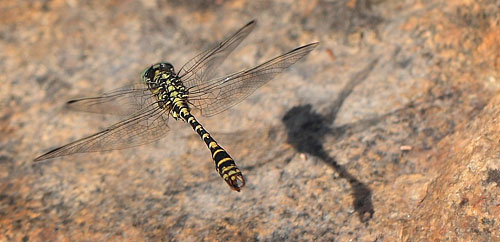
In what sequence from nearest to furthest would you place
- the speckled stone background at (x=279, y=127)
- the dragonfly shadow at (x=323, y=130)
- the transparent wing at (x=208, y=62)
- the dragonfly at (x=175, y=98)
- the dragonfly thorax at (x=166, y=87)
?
1. the speckled stone background at (x=279, y=127)
2. the dragonfly shadow at (x=323, y=130)
3. the dragonfly at (x=175, y=98)
4. the dragonfly thorax at (x=166, y=87)
5. the transparent wing at (x=208, y=62)

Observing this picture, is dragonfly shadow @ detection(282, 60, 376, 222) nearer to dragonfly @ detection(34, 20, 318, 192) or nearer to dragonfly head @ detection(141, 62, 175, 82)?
dragonfly @ detection(34, 20, 318, 192)

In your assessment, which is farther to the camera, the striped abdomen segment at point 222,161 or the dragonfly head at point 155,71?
the dragonfly head at point 155,71

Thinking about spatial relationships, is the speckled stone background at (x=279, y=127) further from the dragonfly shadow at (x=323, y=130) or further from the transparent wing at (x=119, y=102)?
the transparent wing at (x=119, y=102)

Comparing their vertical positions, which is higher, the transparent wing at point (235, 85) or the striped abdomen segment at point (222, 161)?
the transparent wing at point (235, 85)

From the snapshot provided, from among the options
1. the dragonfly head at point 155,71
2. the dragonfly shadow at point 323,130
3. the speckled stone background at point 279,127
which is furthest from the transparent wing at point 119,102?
the dragonfly shadow at point 323,130

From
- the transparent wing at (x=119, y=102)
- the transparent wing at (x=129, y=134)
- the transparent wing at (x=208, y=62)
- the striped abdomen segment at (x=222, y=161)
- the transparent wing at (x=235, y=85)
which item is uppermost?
the transparent wing at (x=119, y=102)

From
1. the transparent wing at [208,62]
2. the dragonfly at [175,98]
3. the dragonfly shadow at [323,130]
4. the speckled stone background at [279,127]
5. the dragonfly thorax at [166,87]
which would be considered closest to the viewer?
the speckled stone background at [279,127]

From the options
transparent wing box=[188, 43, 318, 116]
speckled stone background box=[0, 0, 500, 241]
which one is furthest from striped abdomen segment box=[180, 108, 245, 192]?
speckled stone background box=[0, 0, 500, 241]
